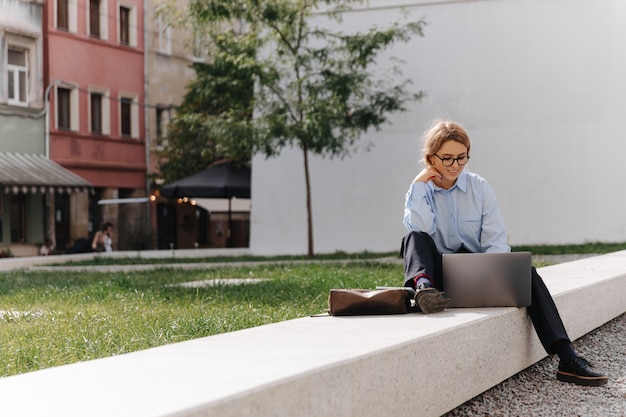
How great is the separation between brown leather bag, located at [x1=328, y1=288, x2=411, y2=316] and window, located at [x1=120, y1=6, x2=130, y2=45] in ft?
97.7

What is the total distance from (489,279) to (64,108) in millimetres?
27237

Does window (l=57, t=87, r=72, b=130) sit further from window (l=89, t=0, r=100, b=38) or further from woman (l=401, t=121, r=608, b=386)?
A: woman (l=401, t=121, r=608, b=386)

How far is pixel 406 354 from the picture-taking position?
12.5 ft

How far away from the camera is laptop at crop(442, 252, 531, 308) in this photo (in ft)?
16.9

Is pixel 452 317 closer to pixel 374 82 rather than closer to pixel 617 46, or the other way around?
pixel 374 82

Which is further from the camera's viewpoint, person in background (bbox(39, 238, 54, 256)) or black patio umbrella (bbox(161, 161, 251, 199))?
person in background (bbox(39, 238, 54, 256))

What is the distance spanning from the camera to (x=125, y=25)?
33375 millimetres

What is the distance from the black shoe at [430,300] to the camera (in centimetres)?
482

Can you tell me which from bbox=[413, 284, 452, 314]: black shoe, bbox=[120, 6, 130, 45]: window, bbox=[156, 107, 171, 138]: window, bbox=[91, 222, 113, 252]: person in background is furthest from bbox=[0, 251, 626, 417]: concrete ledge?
bbox=[156, 107, 171, 138]: window

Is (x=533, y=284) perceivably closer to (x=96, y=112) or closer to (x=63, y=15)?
(x=63, y=15)

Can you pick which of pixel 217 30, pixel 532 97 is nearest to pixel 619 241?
pixel 532 97

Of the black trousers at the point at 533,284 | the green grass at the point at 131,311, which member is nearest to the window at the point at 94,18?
the green grass at the point at 131,311

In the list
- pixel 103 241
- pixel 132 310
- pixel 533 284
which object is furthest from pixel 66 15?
pixel 533 284

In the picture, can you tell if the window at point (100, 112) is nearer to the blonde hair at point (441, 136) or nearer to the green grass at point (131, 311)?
the green grass at point (131, 311)
